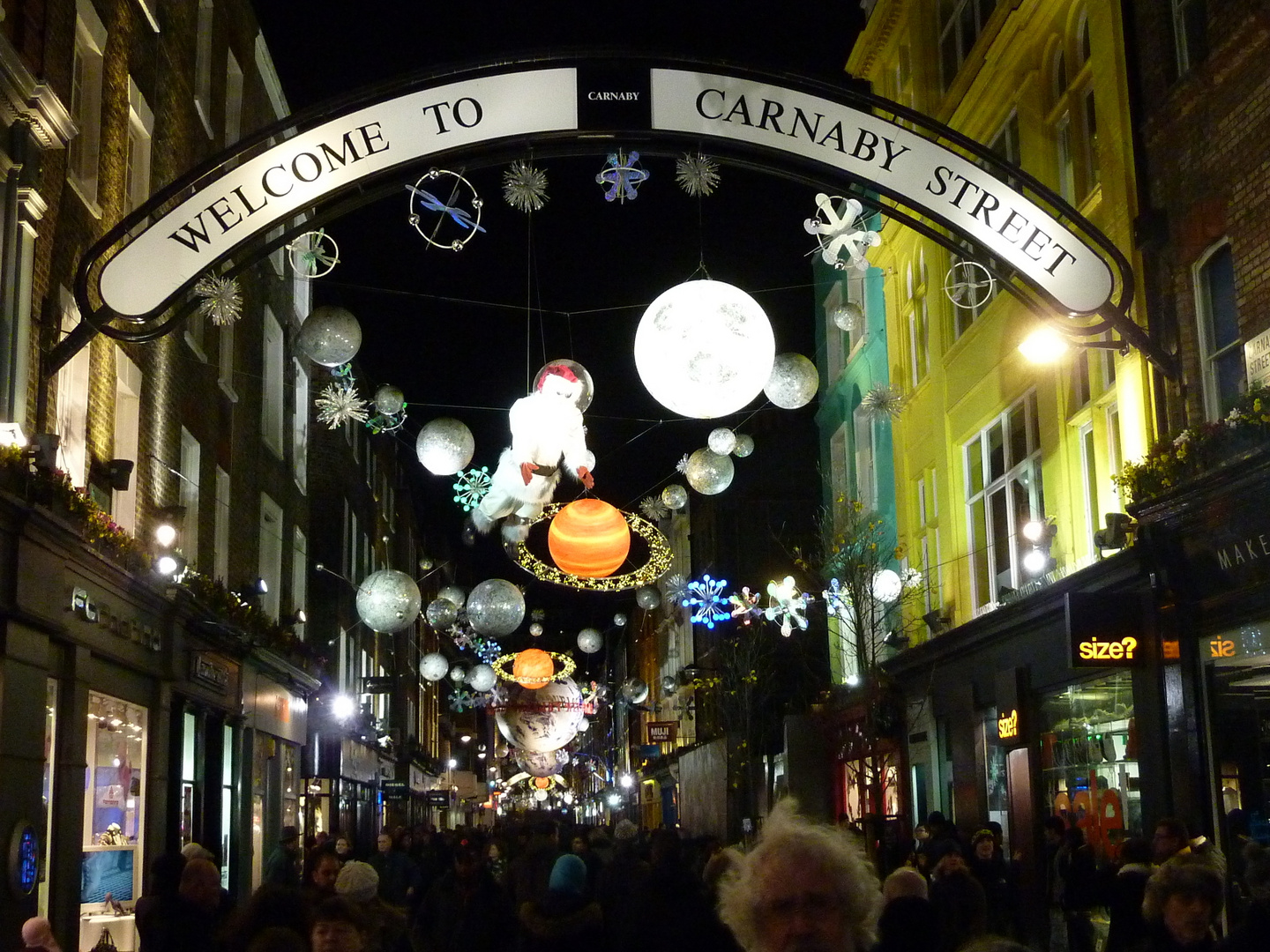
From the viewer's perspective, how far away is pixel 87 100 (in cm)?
1706

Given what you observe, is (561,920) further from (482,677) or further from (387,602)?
(482,677)

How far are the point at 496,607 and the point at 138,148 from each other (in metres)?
11.3

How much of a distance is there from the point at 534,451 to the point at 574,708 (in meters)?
35.6

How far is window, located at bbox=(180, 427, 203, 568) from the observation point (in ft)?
72.0

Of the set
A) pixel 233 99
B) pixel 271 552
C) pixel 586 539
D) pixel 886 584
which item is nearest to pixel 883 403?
pixel 586 539

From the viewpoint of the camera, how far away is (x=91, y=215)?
1695 centimetres

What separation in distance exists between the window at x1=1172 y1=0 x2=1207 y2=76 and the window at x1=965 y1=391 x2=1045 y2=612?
6054 mm

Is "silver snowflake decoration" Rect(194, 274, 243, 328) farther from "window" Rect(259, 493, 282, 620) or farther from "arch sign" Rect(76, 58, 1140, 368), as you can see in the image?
"window" Rect(259, 493, 282, 620)

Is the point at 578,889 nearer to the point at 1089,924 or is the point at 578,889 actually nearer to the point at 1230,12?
the point at 1089,924

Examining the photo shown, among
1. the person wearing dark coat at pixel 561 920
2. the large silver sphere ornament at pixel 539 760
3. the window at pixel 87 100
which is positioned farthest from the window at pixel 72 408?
the large silver sphere ornament at pixel 539 760

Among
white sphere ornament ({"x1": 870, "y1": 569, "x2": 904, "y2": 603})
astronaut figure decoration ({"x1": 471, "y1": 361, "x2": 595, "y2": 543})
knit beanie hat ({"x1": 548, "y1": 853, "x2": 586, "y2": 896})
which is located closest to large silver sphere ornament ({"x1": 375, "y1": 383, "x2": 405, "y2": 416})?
astronaut figure decoration ({"x1": 471, "y1": 361, "x2": 595, "y2": 543})

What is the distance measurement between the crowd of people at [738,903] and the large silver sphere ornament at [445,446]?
5.05 meters

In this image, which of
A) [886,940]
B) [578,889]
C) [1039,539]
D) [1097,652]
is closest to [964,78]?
[1039,539]

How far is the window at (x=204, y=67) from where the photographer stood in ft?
76.4
